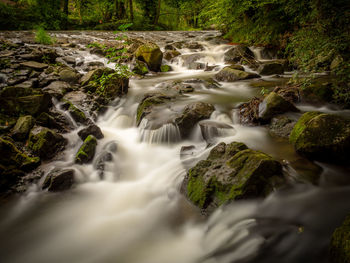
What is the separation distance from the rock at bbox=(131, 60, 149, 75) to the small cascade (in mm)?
4537

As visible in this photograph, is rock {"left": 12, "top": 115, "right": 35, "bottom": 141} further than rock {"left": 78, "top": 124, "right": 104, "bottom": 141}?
No

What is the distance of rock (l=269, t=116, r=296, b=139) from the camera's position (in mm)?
3825

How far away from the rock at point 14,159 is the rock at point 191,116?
8.87 feet

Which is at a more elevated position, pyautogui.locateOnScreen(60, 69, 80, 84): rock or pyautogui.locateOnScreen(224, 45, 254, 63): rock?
pyautogui.locateOnScreen(224, 45, 254, 63): rock

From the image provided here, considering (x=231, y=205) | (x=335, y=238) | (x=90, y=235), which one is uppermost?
(x=335, y=238)

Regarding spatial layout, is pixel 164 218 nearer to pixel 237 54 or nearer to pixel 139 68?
pixel 139 68

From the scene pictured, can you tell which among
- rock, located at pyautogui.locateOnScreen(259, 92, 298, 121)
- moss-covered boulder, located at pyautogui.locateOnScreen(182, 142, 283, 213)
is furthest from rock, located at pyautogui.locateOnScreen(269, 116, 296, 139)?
moss-covered boulder, located at pyautogui.locateOnScreen(182, 142, 283, 213)

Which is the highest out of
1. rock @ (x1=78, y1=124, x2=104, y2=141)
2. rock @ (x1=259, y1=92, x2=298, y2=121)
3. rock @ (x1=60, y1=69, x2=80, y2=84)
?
rock @ (x1=60, y1=69, x2=80, y2=84)

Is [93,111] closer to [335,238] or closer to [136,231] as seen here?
[136,231]

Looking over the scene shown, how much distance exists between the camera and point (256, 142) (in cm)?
379

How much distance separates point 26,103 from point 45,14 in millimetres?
17069

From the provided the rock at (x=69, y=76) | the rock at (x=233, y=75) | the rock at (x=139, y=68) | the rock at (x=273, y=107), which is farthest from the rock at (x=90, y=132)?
the rock at (x=233, y=75)

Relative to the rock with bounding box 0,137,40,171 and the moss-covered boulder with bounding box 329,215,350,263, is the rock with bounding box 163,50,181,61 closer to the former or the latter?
the rock with bounding box 0,137,40,171

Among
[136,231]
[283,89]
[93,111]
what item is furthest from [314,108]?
[93,111]
